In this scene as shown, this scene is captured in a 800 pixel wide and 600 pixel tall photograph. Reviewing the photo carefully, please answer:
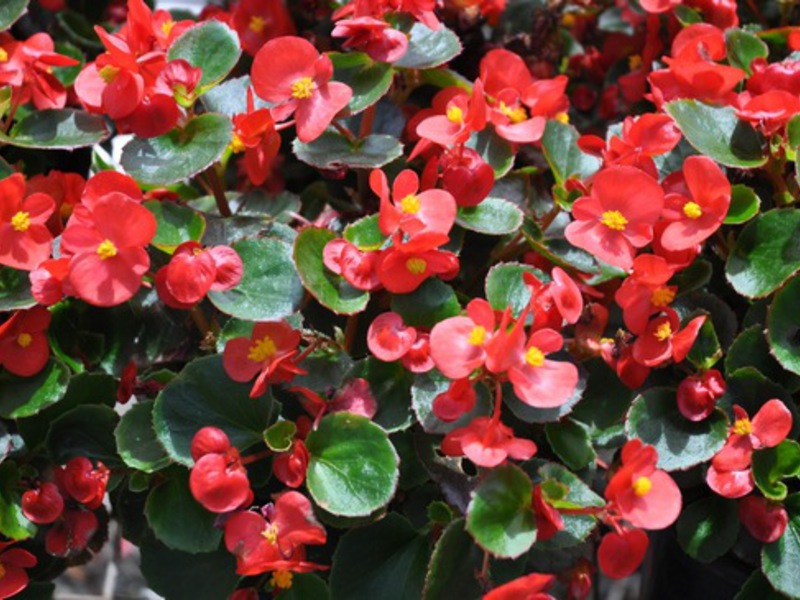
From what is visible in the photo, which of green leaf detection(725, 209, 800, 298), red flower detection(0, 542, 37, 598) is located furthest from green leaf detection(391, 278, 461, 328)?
red flower detection(0, 542, 37, 598)

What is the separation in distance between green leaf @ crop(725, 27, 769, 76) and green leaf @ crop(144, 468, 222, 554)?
56cm

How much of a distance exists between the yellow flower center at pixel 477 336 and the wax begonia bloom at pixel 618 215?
12 cm

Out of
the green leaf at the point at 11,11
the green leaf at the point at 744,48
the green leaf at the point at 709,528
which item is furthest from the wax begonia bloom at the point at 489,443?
the green leaf at the point at 11,11

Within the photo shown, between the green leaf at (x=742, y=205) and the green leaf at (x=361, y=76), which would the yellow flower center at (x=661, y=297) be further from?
the green leaf at (x=361, y=76)

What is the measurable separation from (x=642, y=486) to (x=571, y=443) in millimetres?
105

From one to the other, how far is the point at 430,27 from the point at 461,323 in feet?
0.91

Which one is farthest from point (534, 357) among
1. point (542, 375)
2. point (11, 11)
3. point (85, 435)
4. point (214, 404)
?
point (11, 11)

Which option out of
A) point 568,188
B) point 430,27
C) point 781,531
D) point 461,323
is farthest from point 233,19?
point 781,531

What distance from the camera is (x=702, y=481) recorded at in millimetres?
815

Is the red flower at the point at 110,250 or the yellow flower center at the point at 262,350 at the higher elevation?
the red flower at the point at 110,250

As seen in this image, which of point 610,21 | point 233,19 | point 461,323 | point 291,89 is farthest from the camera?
point 610,21

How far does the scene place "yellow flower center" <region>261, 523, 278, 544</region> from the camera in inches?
26.9

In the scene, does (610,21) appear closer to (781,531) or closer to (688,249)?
(688,249)

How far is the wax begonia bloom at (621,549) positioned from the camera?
0.66m
